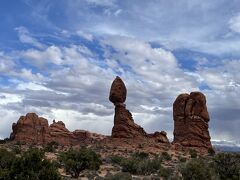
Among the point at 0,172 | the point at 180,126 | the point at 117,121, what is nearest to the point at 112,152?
the point at 117,121

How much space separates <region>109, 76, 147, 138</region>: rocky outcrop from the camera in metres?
72.6

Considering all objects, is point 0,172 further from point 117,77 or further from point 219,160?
point 117,77

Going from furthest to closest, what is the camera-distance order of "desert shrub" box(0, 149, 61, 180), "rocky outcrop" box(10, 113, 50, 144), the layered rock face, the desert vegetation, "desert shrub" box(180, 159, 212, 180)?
"rocky outcrop" box(10, 113, 50, 144), the layered rock face, "desert shrub" box(180, 159, 212, 180), the desert vegetation, "desert shrub" box(0, 149, 61, 180)

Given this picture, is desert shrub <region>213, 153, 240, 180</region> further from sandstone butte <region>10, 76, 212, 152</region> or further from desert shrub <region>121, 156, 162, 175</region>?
sandstone butte <region>10, 76, 212, 152</region>

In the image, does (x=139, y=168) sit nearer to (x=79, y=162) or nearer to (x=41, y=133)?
(x=79, y=162)

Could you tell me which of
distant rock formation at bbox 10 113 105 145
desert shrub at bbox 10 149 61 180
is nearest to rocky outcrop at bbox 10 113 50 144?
distant rock formation at bbox 10 113 105 145

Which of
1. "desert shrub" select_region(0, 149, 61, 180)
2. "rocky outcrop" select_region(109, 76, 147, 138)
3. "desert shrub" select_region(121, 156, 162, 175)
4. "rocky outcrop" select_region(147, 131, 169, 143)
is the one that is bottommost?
"desert shrub" select_region(0, 149, 61, 180)

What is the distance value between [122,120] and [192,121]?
11829mm

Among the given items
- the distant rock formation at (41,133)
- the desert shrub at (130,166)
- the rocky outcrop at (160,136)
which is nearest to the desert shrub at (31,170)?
the desert shrub at (130,166)

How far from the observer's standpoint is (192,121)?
237 feet

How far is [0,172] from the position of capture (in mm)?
24031

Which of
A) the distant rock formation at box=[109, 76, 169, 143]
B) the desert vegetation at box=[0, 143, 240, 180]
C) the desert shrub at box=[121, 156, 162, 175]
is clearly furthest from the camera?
the distant rock formation at box=[109, 76, 169, 143]

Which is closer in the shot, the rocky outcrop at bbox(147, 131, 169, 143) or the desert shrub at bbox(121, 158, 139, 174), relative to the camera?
the desert shrub at bbox(121, 158, 139, 174)

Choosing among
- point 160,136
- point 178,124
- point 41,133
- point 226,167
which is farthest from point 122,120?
point 226,167
